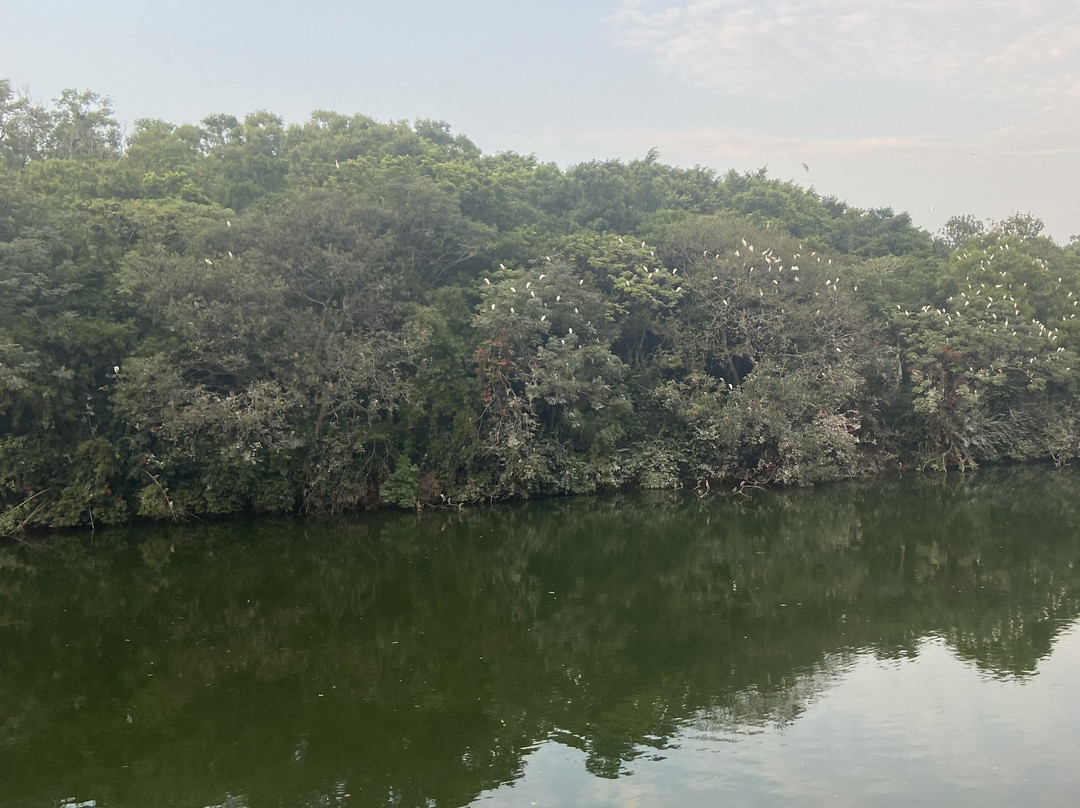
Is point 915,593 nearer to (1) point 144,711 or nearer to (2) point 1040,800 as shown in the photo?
(2) point 1040,800

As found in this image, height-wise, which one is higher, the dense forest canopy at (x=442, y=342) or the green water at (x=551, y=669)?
the dense forest canopy at (x=442, y=342)

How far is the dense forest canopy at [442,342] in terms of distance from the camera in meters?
15.0

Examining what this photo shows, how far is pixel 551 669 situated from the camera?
7.74 metres

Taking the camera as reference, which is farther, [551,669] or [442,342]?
[442,342]

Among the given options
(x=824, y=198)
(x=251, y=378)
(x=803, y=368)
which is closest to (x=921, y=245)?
(x=824, y=198)

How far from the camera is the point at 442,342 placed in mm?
17453

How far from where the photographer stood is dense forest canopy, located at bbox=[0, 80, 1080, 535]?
15.0 metres

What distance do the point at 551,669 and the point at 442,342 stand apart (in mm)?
10739

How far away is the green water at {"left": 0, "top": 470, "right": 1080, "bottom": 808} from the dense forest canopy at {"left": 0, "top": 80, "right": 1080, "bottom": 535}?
98.5 inches

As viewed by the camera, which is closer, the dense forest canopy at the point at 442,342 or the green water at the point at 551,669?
the green water at the point at 551,669

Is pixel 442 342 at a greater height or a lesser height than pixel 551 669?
greater

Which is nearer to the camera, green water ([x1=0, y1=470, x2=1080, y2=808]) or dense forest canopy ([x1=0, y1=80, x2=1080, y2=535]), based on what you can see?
green water ([x1=0, y1=470, x2=1080, y2=808])

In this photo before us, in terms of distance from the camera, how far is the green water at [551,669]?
560 cm

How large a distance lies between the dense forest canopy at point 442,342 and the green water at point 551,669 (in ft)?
8.21
